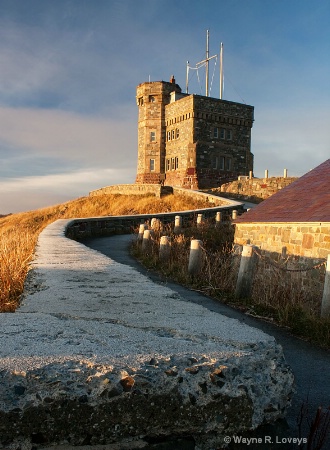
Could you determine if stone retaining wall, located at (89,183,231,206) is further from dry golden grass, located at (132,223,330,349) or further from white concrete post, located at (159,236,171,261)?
dry golden grass, located at (132,223,330,349)

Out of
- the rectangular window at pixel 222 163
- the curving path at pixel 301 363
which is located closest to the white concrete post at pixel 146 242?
the curving path at pixel 301 363

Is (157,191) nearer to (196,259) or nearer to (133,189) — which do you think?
(133,189)

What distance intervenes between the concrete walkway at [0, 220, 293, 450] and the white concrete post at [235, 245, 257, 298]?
5.39 metres

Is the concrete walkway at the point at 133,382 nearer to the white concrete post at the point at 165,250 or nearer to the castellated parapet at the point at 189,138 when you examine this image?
the white concrete post at the point at 165,250

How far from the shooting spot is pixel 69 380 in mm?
1609

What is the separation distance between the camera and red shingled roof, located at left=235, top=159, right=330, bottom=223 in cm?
1030

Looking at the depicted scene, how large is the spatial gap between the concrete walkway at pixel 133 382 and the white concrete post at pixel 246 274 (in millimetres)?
5387

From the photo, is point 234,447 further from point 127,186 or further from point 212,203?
point 127,186

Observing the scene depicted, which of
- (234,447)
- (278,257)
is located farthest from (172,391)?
(278,257)

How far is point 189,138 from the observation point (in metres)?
40.5

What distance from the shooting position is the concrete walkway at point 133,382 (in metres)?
1.56

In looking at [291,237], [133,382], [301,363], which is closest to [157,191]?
[291,237]

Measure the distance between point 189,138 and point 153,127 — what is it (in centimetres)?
575

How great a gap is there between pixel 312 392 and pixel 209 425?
2026mm
